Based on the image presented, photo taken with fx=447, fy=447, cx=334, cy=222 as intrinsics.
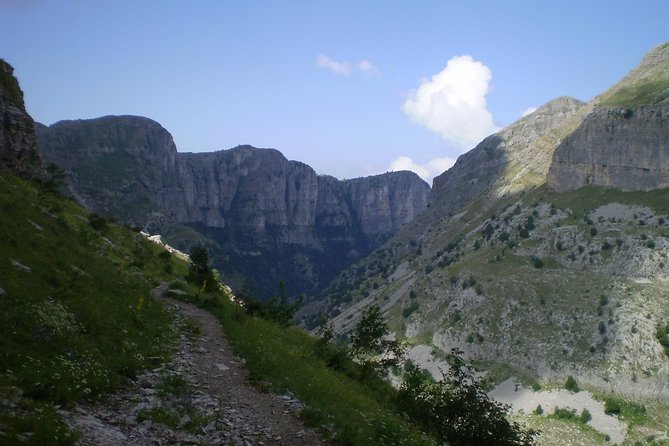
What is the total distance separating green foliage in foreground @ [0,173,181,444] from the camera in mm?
8023

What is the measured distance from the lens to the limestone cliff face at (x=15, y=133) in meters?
32.2

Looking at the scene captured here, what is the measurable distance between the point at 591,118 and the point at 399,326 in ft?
243

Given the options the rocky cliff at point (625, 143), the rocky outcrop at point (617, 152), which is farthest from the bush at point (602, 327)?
the rocky outcrop at point (617, 152)

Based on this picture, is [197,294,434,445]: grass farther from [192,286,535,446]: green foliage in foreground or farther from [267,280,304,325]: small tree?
[267,280,304,325]: small tree

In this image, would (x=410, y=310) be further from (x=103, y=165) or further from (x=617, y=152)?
(x=103, y=165)

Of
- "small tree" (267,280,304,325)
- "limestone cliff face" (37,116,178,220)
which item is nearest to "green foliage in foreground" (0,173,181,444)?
"small tree" (267,280,304,325)

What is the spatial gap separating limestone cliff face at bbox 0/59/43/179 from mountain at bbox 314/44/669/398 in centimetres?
6556

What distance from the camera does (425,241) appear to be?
570 ft

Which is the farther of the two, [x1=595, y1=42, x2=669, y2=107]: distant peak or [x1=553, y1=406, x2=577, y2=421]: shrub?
[x1=595, y1=42, x2=669, y2=107]: distant peak

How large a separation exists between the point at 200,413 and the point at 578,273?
3358 inches

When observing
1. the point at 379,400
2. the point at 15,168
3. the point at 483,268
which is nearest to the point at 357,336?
the point at 379,400

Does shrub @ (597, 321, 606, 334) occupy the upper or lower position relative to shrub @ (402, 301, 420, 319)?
upper

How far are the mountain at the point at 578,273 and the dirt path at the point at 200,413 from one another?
63675 mm

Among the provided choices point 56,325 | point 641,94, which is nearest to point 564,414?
point 56,325
